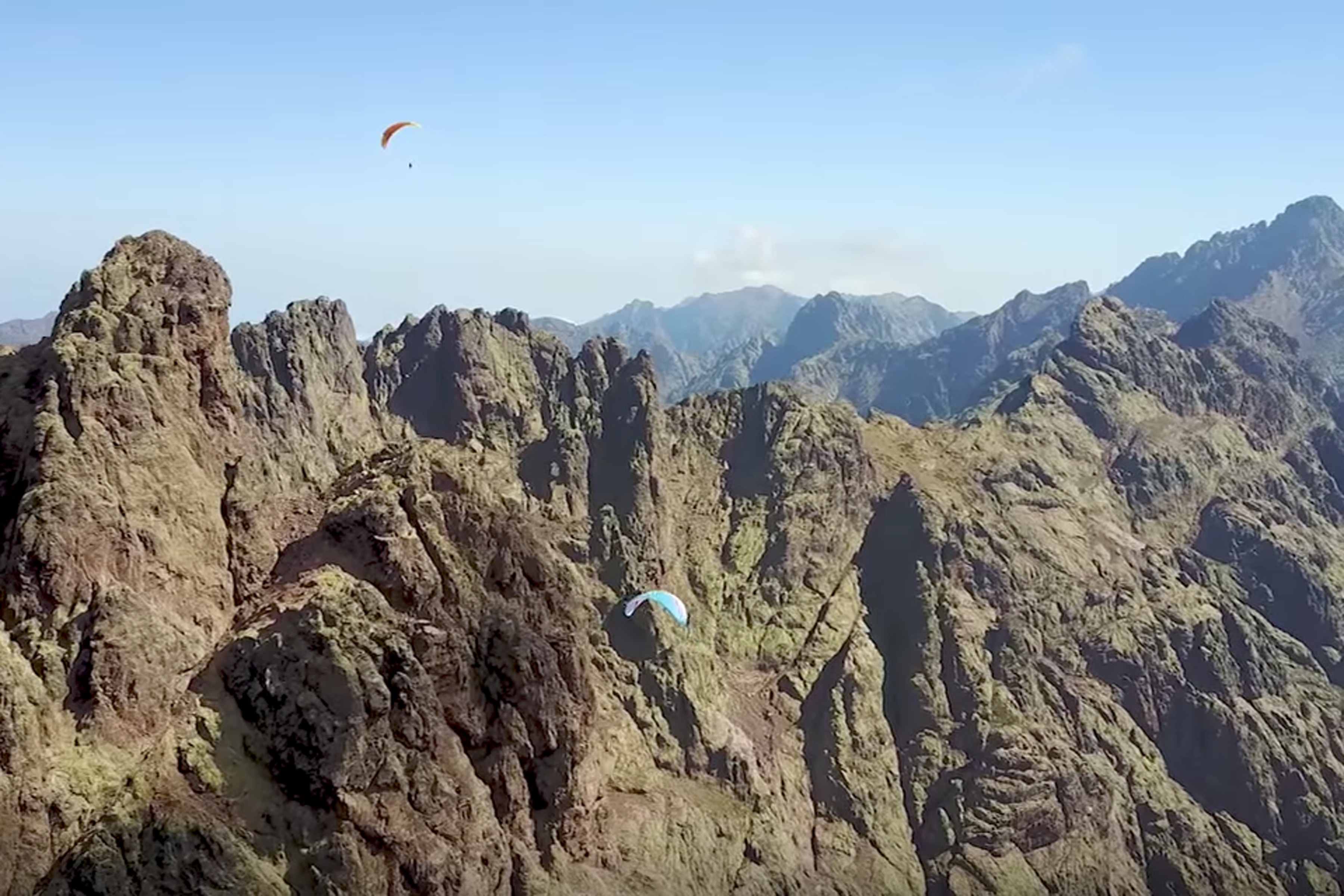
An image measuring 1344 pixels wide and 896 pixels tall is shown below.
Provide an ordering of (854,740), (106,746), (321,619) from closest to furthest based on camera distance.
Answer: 1. (106,746)
2. (321,619)
3. (854,740)

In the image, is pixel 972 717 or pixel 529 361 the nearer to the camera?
pixel 972 717

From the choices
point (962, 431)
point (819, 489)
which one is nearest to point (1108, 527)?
point (962, 431)

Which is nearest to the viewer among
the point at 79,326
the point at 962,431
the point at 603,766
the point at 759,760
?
the point at 79,326

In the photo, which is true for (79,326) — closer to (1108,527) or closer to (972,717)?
(972,717)

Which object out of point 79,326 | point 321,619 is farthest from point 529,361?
point 321,619

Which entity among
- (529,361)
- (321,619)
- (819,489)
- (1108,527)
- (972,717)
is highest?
(529,361)

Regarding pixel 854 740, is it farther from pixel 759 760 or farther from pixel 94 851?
pixel 94 851

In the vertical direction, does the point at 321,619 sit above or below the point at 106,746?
above
